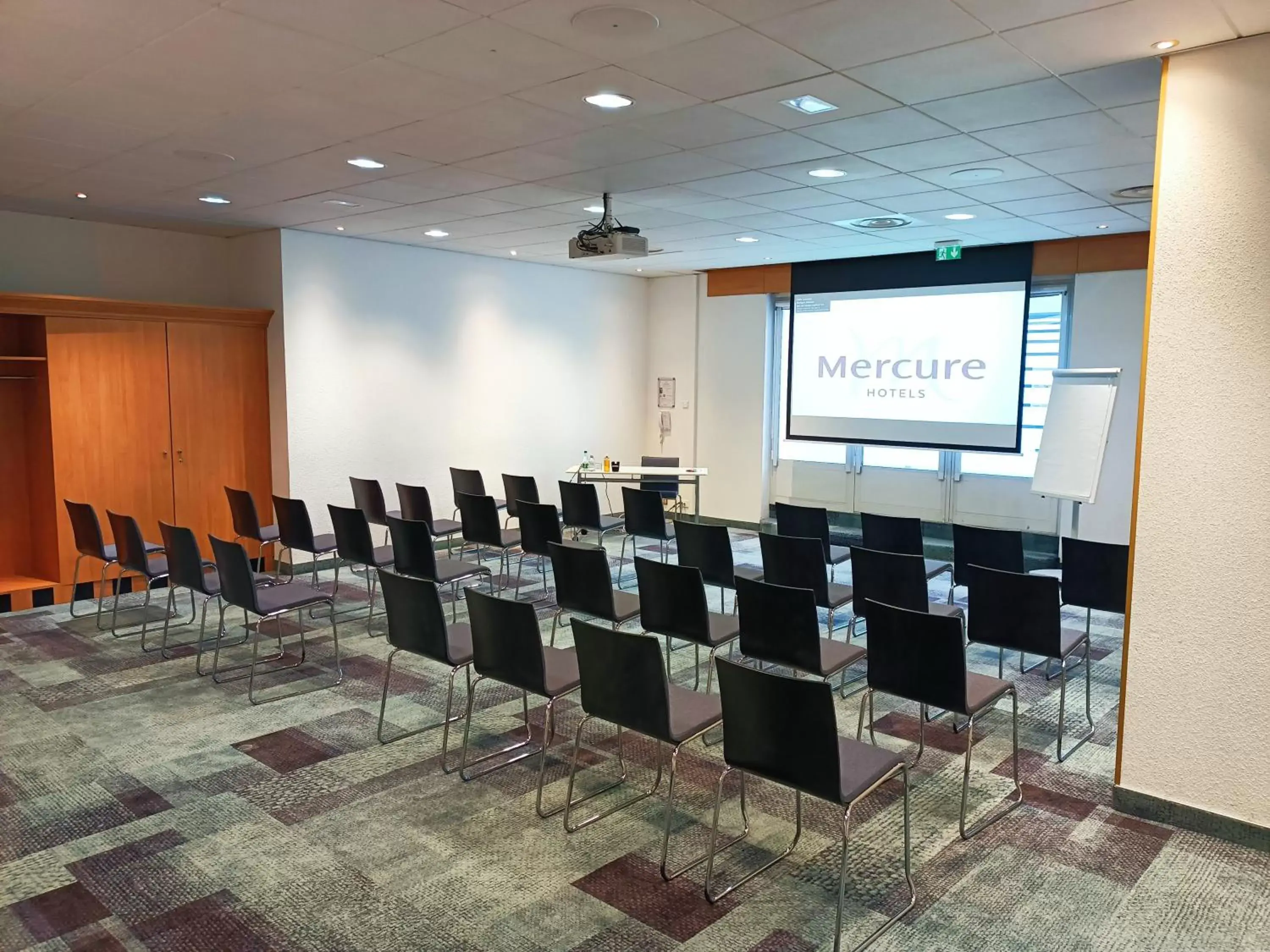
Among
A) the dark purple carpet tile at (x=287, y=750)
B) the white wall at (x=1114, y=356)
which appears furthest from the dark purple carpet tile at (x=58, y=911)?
the white wall at (x=1114, y=356)

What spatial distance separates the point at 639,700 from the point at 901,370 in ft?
25.1

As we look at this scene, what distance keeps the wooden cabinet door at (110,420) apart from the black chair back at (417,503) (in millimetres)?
2118

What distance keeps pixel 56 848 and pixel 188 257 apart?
6887 mm

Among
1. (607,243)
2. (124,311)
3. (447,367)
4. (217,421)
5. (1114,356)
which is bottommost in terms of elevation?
(217,421)

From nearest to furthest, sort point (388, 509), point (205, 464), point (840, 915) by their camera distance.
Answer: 1. point (840, 915)
2. point (205, 464)
3. point (388, 509)

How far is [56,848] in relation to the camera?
3.71 meters

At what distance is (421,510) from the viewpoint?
8094mm

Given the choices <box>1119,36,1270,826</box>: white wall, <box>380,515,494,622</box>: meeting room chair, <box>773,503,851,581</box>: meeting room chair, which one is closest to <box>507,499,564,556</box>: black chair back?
<box>380,515,494,622</box>: meeting room chair

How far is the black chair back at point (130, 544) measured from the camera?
21.3 ft

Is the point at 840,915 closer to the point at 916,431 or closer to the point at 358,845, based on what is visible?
the point at 358,845

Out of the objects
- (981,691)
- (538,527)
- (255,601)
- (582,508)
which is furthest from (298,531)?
(981,691)

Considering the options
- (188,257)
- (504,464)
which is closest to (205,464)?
(188,257)

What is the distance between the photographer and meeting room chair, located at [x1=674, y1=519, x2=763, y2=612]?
6031 millimetres

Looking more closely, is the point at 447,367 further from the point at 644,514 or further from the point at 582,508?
the point at 644,514
